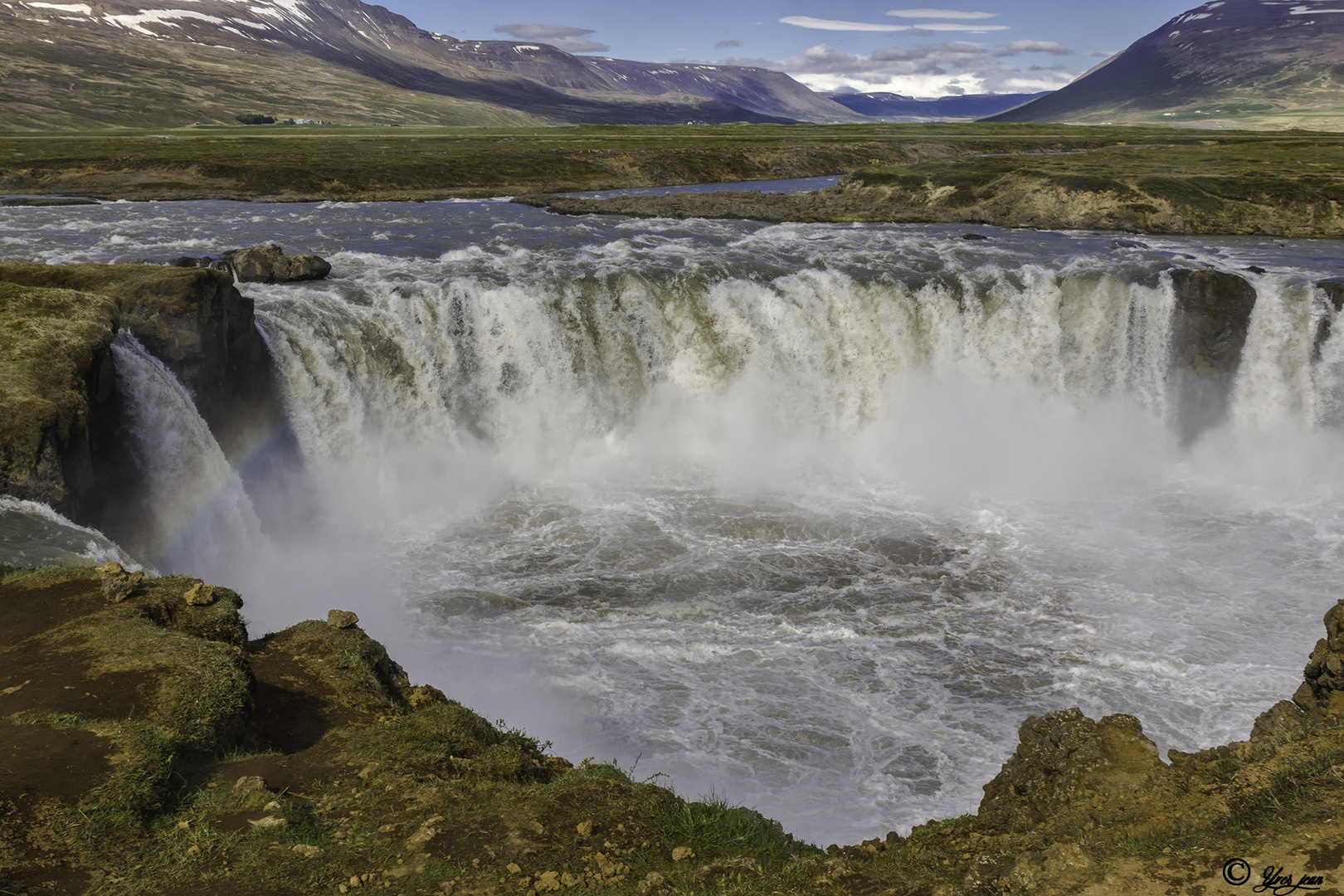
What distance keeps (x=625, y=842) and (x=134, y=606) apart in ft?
26.3

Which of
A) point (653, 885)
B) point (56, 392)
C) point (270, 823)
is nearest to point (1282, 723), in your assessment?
point (653, 885)

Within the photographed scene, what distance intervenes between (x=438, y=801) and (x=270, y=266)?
27072mm

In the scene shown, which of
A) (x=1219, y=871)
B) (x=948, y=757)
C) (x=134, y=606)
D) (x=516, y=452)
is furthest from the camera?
(x=516, y=452)

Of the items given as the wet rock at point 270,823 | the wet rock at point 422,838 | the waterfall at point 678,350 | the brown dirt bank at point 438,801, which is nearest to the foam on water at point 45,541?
the brown dirt bank at point 438,801

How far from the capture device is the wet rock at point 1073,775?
31.4 ft

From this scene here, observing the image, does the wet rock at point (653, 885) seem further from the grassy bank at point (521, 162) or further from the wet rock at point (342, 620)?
the grassy bank at point (521, 162)

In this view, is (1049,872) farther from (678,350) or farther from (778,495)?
(678,350)

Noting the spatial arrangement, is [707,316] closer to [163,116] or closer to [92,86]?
[163,116]

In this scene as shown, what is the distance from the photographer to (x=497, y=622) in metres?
20.6

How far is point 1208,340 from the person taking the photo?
113 feet

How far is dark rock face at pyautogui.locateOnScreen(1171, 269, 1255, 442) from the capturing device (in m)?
34.1

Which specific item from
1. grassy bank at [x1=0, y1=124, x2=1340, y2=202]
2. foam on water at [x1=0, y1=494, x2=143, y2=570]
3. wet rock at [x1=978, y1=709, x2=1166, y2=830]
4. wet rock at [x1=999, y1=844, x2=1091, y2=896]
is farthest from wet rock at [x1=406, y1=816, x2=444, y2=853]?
grassy bank at [x1=0, y1=124, x2=1340, y2=202]

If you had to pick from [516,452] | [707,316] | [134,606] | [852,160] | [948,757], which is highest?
[852,160]

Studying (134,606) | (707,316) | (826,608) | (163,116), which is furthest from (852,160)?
(163,116)
